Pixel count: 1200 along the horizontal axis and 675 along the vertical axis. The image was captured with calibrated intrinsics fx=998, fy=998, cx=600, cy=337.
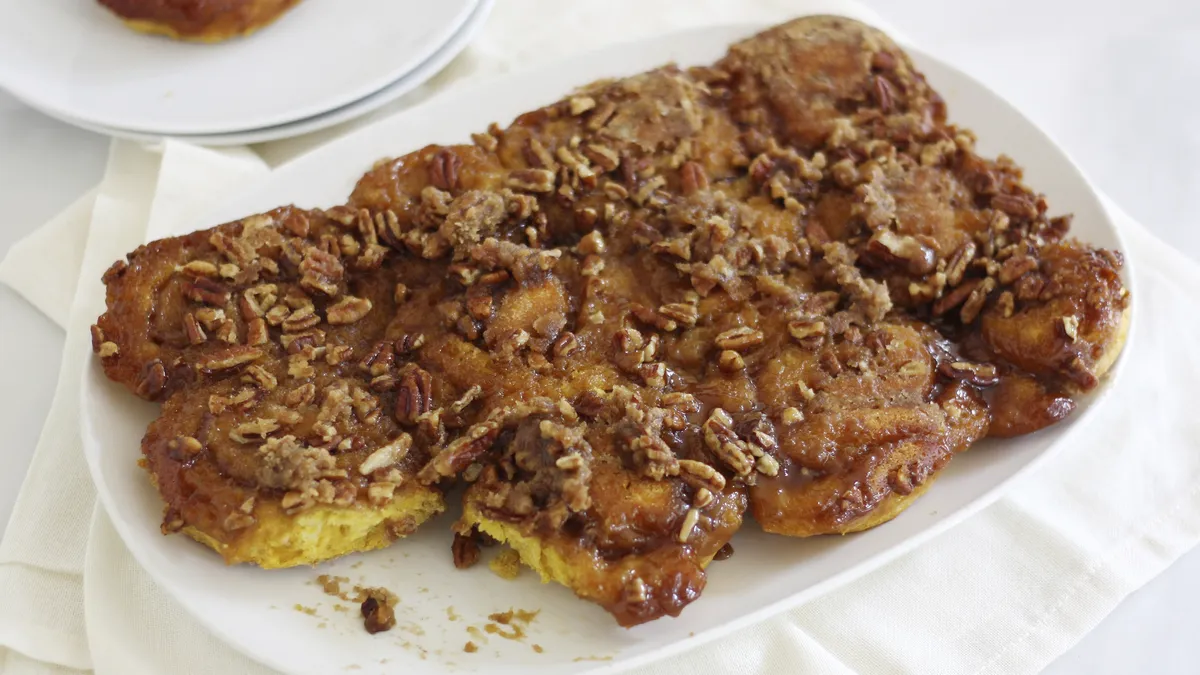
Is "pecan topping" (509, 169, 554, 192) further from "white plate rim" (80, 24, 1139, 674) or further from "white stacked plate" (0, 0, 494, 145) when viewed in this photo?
"white stacked plate" (0, 0, 494, 145)

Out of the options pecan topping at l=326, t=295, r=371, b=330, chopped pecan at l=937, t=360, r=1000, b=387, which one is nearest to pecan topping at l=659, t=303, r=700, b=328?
chopped pecan at l=937, t=360, r=1000, b=387

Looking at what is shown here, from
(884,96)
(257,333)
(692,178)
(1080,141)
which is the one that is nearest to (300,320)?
(257,333)

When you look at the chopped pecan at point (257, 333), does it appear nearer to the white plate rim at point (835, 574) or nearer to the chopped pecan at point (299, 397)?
the chopped pecan at point (299, 397)

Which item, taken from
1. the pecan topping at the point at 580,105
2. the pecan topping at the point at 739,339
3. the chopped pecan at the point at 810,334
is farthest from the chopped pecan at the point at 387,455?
the pecan topping at the point at 580,105

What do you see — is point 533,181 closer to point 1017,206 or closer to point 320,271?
point 320,271

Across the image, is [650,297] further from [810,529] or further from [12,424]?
[12,424]
